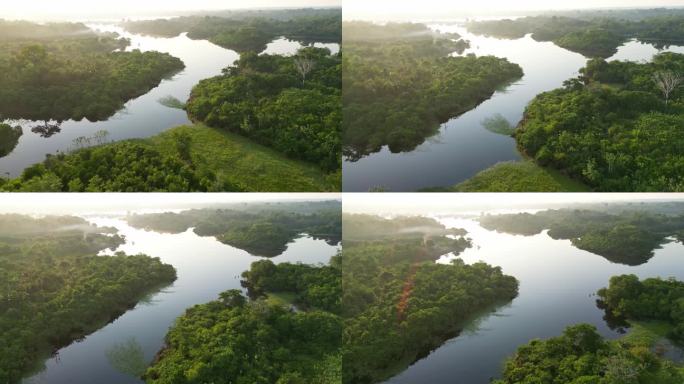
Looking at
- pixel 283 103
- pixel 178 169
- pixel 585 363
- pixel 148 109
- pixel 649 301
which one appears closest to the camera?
pixel 585 363

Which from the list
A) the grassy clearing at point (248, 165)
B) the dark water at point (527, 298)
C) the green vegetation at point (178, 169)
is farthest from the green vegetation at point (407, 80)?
the dark water at point (527, 298)

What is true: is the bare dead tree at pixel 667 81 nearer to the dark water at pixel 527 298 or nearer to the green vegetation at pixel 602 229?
the green vegetation at pixel 602 229

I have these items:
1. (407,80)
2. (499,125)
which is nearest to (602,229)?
(499,125)

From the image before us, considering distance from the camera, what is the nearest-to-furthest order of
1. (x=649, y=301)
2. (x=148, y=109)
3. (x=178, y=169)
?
1. (x=178, y=169)
2. (x=649, y=301)
3. (x=148, y=109)

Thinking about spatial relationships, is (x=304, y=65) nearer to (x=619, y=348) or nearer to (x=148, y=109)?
(x=148, y=109)

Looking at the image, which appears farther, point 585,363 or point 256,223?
point 256,223

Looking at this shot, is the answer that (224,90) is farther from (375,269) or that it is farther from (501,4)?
→ (501,4)

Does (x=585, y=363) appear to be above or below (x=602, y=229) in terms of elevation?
below

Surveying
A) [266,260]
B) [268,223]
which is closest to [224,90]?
[268,223]
